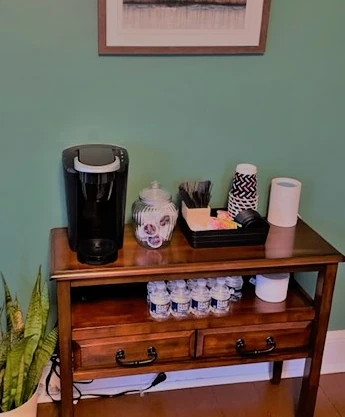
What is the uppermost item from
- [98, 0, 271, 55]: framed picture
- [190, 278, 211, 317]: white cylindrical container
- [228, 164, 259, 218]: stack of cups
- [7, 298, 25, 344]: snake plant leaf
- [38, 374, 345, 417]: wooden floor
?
[98, 0, 271, 55]: framed picture

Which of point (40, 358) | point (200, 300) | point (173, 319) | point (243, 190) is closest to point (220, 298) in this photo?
point (200, 300)

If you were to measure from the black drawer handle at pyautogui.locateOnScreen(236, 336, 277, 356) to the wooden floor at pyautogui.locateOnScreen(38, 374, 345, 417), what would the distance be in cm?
41

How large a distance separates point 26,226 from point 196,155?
2.10 feet

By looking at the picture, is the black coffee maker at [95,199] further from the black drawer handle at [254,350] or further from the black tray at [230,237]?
the black drawer handle at [254,350]

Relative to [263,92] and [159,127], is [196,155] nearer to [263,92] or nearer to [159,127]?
[159,127]

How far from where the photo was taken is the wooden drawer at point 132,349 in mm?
1808

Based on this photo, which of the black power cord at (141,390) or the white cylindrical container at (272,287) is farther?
the black power cord at (141,390)

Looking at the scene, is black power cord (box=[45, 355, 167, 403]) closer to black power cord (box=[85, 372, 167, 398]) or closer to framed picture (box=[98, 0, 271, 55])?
black power cord (box=[85, 372, 167, 398])

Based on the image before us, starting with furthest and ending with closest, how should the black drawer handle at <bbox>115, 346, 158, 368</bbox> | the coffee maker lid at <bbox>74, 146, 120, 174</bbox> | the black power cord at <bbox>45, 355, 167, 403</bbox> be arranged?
the black power cord at <bbox>45, 355, 167, 403</bbox>
the black drawer handle at <bbox>115, 346, 158, 368</bbox>
the coffee maker lid at <bbox>74, 146, 120, 174</bbox>

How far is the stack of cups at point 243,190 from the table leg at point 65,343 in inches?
25.4

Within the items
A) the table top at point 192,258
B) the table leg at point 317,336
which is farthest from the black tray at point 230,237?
the table leg at point 317,336

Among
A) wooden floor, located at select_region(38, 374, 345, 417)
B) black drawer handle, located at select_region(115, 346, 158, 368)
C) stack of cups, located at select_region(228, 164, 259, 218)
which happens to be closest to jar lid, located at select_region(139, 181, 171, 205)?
stack of cups, located at select_region(228, 164, 259, 218)

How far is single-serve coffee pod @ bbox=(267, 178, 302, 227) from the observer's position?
78.6 inches

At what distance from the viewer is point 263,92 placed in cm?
199
